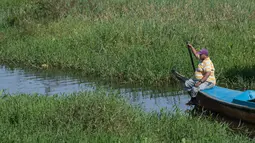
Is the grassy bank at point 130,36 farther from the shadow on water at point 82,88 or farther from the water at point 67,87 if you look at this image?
the water at point 67,87

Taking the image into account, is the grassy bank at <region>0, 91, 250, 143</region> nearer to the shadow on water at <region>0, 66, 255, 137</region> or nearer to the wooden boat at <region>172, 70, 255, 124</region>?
the wooden boat at <region>172, 70, 255, 124</region>

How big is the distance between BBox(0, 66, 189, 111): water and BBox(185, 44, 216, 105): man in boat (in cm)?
44

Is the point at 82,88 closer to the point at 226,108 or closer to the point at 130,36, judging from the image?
the point at 130,36

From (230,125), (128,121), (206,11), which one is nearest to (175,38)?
(206,11)

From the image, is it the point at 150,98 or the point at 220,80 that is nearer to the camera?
the point at 150,98

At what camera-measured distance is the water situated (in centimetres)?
1265

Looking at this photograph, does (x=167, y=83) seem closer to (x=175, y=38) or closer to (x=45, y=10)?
(x=175, y=38)

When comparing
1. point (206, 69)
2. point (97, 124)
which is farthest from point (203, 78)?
point (97, 124)

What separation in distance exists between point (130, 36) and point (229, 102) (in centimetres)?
661

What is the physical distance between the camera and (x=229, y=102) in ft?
35.4

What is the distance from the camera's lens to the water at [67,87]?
41.5ft

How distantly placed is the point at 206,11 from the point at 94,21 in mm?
3824

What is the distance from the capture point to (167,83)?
46.6 feet

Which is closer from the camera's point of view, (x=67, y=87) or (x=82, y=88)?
(x=82, y=88)
